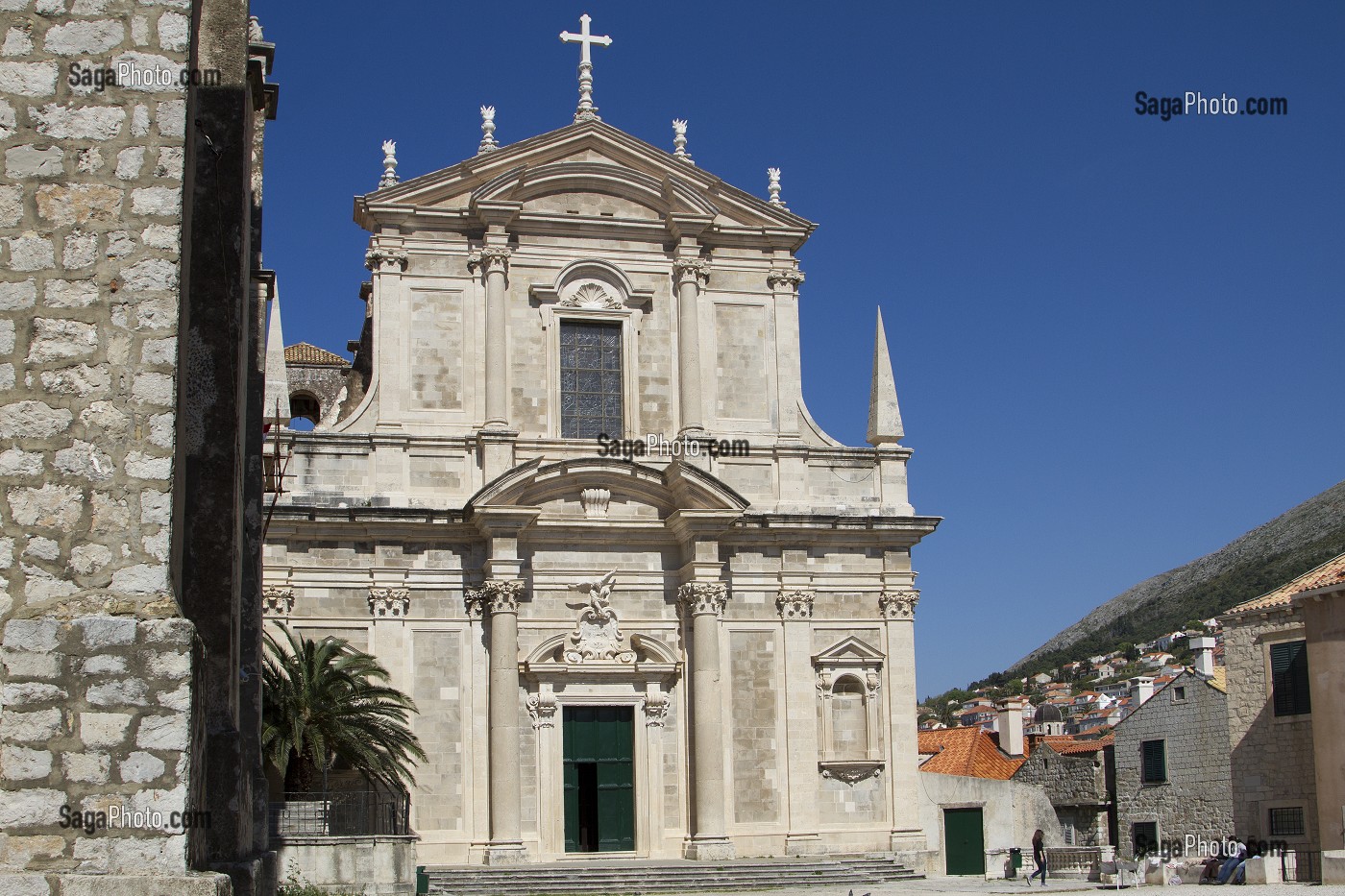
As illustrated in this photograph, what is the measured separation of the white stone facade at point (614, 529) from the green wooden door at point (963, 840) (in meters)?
3.92

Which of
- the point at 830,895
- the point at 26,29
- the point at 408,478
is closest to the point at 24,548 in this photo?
the point at 26,29

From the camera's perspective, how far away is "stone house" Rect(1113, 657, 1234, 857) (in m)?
32.1

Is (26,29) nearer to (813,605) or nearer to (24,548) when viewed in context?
(24,548)

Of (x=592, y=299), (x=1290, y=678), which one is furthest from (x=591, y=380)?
(x=1290, y=678)

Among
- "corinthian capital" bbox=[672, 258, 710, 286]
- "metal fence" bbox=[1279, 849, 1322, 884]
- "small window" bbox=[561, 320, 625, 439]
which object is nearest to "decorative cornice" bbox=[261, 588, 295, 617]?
"small window" bbox=[561, 320, 625, 439]

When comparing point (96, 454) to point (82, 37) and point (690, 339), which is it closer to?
point (82, 37)

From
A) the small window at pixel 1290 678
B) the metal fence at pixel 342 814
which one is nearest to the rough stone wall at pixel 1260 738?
the small window at pixel 1290 678

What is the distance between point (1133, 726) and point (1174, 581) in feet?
251

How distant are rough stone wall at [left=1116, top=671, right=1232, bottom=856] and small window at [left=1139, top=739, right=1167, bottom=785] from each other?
0.10 meters

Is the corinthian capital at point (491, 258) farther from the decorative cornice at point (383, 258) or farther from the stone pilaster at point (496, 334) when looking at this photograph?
the decorative cornice at point (383, 258)

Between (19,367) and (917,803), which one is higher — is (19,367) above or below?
above

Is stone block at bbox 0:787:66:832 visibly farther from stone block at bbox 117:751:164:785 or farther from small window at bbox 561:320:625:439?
small window at bbox 561:320:625:439

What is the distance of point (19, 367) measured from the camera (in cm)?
702

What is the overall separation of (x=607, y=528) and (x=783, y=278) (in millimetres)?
5584
